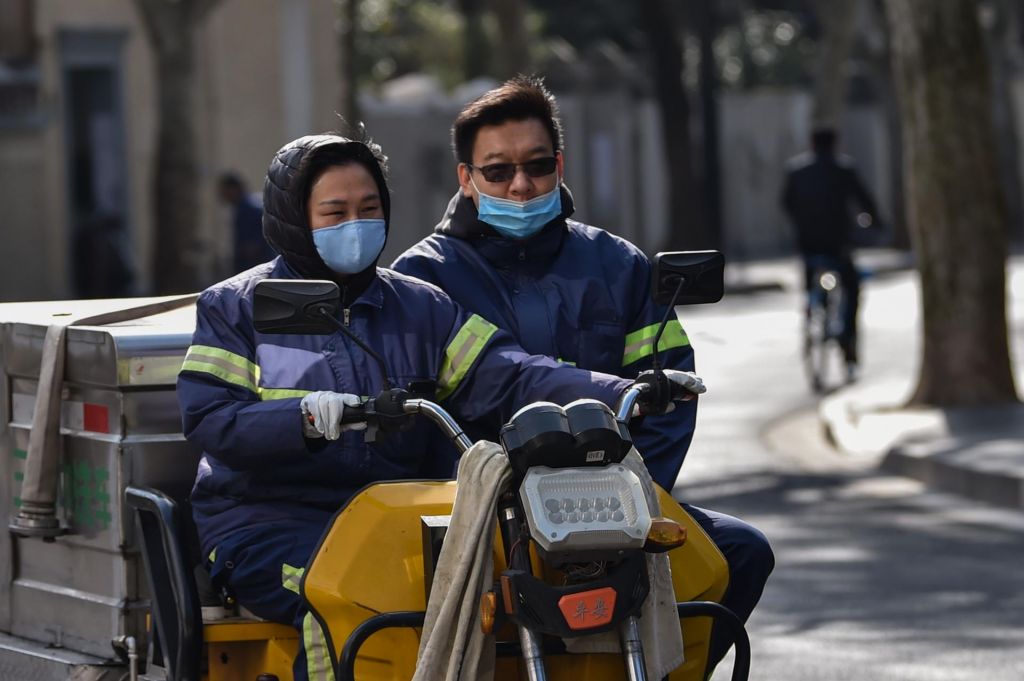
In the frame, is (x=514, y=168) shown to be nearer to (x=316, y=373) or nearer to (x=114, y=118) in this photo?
(x=316, y=373)

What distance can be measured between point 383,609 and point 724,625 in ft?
2.28

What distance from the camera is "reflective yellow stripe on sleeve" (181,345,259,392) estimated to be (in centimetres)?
469

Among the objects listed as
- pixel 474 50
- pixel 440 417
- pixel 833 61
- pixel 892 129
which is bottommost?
pixel 440 417

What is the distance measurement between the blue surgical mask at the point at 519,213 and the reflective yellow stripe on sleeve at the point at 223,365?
775mm

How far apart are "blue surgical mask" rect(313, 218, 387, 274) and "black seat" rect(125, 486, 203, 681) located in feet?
2.01

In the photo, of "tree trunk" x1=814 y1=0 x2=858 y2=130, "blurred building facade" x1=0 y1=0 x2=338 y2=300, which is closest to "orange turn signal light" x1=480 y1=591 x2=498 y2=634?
"blurred building facade" x1=0 y1=0 x2=338 y2=300

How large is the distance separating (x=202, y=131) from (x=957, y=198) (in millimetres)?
16863

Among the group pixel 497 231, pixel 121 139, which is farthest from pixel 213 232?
pixel 497 231

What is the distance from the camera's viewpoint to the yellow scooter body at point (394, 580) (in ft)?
13.6

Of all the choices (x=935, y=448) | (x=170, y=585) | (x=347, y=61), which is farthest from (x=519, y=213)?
(x=347, y=61)

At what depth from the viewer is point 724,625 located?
174 inches

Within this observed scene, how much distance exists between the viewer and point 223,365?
4703 mm

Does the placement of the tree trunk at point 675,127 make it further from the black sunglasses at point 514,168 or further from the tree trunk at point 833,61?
the black sunglasses at point 514,168

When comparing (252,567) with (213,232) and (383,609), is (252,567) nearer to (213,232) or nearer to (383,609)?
(383,609)
